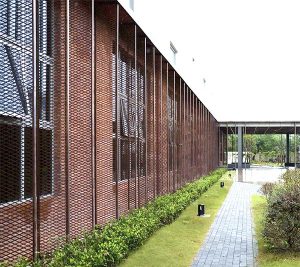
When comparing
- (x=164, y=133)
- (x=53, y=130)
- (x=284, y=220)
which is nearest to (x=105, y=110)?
(x=53, y=130)

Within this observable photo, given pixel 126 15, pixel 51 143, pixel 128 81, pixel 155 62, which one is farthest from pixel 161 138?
A: pixel 51 143

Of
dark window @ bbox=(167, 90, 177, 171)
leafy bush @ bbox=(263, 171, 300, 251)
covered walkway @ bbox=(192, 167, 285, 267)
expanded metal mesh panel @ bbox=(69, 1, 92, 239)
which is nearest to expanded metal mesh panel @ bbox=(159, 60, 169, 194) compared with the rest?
dark window @ bbox=(167, 90, 177, 171)

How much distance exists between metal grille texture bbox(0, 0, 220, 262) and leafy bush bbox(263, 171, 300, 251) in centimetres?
306

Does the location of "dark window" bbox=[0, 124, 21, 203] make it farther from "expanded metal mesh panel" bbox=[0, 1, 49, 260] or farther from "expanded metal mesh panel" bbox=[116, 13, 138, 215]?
"expanded metal mesh panel" bbox=[116, 13, 138, 215]

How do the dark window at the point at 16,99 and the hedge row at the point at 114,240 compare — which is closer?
the hedge row at the point at 114,240

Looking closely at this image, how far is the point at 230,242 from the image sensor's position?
9.28 m

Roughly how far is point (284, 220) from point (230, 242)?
153 cm

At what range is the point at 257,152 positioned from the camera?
238 feet

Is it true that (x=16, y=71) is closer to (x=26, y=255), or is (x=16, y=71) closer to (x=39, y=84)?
(x=39, y=84)

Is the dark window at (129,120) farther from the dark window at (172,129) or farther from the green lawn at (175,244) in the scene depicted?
the dark window at (172,129)

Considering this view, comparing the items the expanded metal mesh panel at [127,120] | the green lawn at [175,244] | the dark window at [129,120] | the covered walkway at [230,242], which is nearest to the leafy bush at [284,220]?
the covered walkway at [230,242]

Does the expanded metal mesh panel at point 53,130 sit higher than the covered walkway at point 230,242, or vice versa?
the expanded metal mesh panel at point 53,130

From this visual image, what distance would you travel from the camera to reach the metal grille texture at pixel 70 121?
611 cm

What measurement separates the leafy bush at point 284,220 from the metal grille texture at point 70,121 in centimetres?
306
